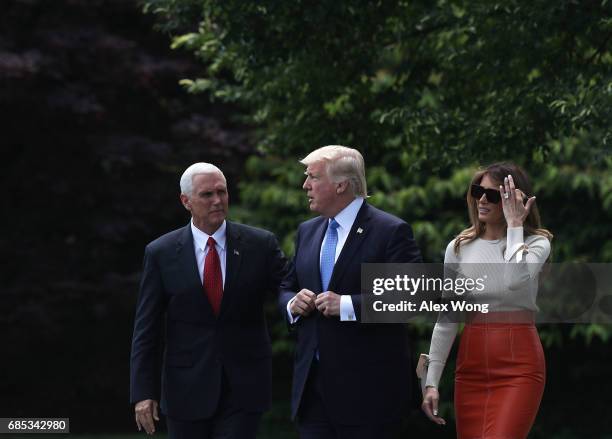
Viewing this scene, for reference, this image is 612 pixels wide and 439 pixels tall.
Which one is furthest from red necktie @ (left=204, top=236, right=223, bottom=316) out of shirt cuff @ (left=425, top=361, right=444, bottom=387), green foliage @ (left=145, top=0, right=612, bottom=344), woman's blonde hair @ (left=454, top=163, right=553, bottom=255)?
green foliage @ (left=145, top=0, right=612, bottom=344)

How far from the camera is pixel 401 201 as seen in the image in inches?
644

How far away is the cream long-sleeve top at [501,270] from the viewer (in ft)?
21.6

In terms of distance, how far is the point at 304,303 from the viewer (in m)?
6.66

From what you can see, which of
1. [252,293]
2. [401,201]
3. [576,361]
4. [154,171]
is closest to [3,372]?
[154,171]

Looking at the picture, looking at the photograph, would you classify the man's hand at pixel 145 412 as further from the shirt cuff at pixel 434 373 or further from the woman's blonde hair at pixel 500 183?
the woman's blonde hair at pixel 500 183

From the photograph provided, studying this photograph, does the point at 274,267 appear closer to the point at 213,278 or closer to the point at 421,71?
the point at 213,278

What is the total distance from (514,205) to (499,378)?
90cm

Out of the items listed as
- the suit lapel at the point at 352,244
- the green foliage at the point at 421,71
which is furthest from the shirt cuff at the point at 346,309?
the green foliage at the point at 421,71

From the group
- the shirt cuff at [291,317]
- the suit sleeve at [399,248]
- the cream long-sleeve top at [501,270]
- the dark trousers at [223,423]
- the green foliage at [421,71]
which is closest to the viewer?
the cream long-sleeve top at [501,270]

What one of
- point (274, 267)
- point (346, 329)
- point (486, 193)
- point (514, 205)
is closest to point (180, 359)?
point (274, 267)

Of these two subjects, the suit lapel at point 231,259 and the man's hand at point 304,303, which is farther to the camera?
the suit lapel at point 231,259

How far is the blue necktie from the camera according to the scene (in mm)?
6836

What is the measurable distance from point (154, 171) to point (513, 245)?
1202cm

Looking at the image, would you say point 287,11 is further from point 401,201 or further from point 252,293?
point 401,201
